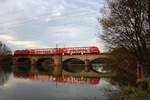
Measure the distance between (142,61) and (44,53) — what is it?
363 feet

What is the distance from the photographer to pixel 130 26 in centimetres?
3375

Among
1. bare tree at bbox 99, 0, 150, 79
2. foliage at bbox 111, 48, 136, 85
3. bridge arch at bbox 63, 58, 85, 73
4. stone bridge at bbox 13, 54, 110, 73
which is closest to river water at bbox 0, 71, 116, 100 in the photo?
foliage at bbox 111, 48, 136, 85

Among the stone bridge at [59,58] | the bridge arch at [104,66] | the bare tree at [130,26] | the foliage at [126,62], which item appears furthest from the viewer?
the stone bridge at [59,58]

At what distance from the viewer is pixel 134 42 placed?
110 ft

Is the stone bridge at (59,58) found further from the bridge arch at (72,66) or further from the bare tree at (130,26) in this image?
the bare tree at (130,26)

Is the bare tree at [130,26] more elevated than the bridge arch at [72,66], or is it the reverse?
the bare tree at [130,26]

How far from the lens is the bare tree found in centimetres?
3212

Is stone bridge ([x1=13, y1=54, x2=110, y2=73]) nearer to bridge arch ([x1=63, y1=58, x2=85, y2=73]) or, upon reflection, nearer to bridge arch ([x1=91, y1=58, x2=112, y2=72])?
bridge arch ([x1=63, y1=58, x2=85, y2=73])

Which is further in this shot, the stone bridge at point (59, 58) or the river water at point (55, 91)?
the stone bridge at point (59, 58)

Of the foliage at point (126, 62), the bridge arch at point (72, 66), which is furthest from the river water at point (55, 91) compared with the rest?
the bridge arch at point (72, 66)

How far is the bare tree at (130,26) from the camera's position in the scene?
32.1 meters

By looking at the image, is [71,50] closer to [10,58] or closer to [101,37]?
[10,58]

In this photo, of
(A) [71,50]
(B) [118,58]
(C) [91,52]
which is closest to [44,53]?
(A) [71,50]

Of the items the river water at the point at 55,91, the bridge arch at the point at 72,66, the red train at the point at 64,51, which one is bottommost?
the bridge arch at the point at 72,66
